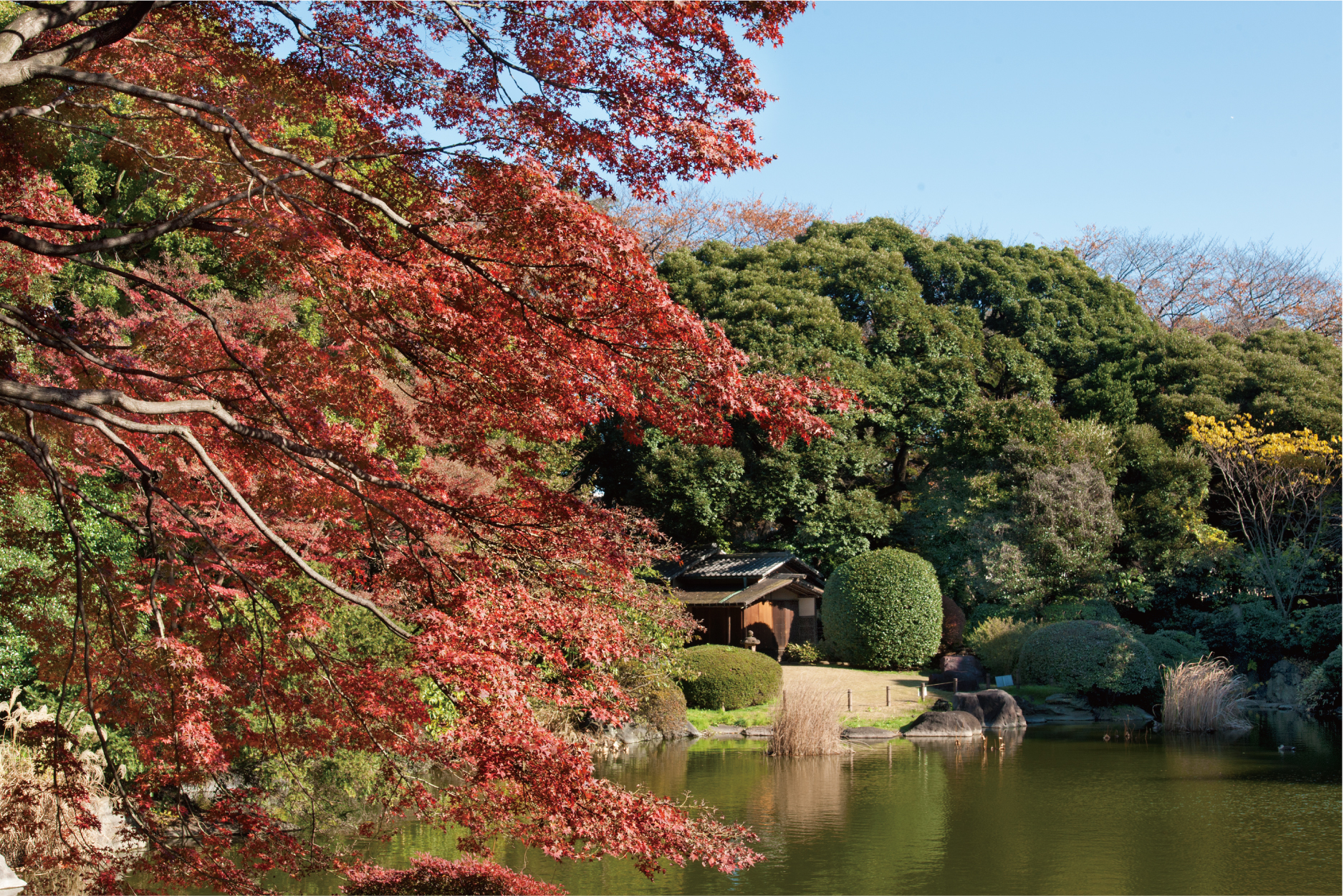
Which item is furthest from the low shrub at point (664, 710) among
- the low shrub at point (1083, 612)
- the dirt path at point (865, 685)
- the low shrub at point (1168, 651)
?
the low shrub at point (1168, 651)

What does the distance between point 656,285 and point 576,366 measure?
20.9 inches

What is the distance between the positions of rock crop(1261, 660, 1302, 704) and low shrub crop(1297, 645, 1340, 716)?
151cm

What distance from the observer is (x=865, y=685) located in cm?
1730

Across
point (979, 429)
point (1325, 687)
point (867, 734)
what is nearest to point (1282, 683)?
point (1325, 687)

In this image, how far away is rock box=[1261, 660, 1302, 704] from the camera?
17.3 m

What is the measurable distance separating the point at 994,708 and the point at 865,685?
2.62 meters

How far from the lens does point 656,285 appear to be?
3916 mm

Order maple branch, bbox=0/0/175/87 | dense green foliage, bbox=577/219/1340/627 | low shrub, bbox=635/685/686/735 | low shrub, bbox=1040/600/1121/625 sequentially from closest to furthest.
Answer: maple branch, bbox=0/0/175/87 < low shrub, bbox=635/685/686/735 < low shrub, bbox=1040/600/1121/625 < dense green foliage, bbox=577/219/1340/627

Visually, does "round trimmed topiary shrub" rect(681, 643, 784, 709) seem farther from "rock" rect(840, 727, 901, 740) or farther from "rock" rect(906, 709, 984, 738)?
"rock" rect(906, 709, 984, 738)

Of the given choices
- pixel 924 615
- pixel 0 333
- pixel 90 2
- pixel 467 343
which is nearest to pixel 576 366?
pixel 467 343

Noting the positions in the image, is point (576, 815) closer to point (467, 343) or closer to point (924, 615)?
point (467, 343)

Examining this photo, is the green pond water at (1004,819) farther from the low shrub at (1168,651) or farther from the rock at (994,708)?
the low shrub at (1168,651)

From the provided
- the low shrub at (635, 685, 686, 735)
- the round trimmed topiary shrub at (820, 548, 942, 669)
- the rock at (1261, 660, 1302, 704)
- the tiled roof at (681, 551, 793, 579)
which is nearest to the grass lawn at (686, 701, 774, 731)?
the low shrub at (635, 685, 686, 735)

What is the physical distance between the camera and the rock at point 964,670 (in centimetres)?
1766
